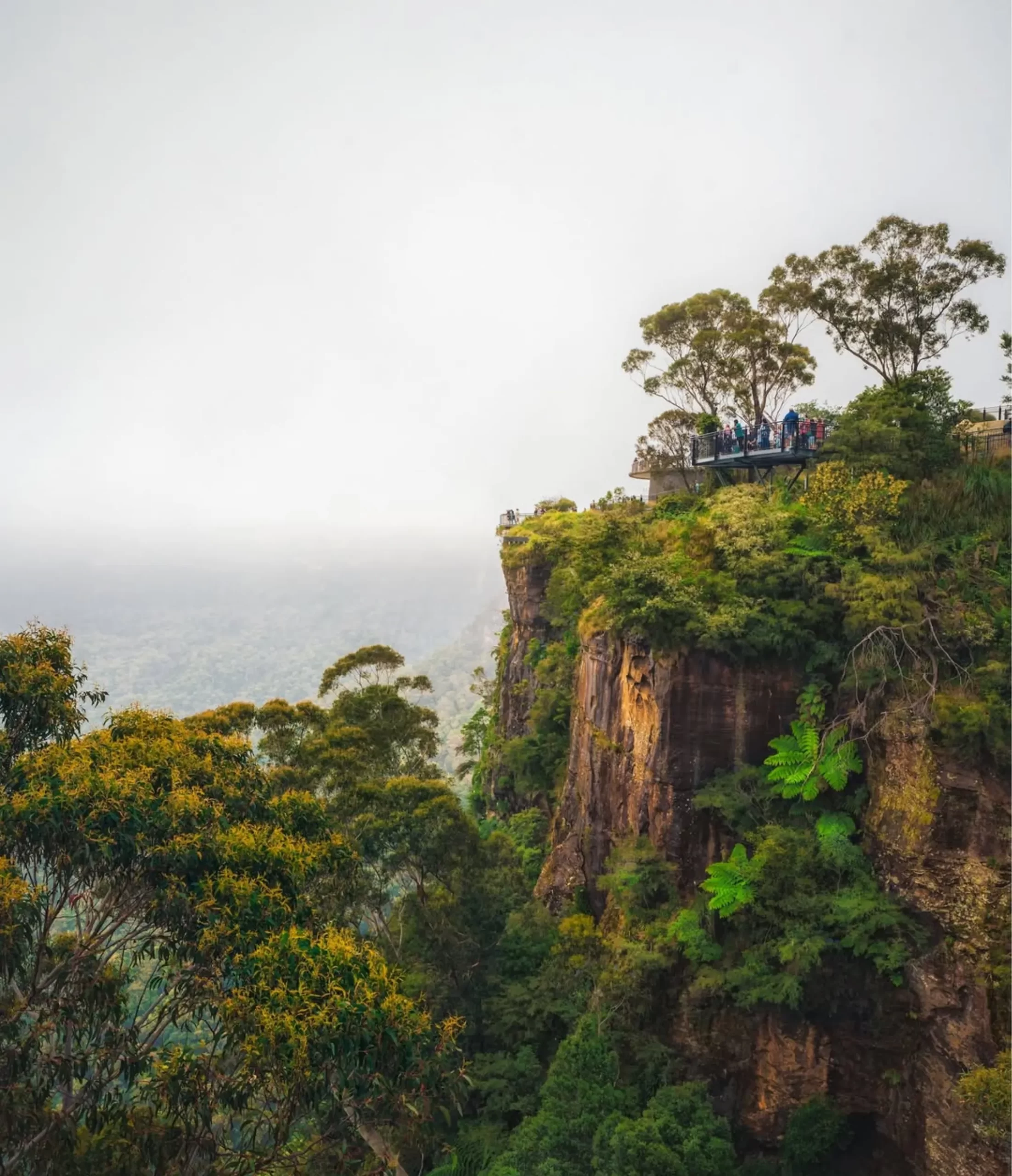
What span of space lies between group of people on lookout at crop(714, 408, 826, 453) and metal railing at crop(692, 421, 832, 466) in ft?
0.04

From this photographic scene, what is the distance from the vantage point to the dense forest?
27.2ft

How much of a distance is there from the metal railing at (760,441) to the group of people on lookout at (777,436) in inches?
0.5

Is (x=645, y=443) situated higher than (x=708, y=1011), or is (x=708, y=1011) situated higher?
(x=645, y=443)

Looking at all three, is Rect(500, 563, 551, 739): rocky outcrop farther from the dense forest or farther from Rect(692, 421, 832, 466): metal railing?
Rect(692, 421, 832, 466): metal railing

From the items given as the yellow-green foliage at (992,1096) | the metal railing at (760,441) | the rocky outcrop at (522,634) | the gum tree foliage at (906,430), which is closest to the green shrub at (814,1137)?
the yellow-green foliage at (992,1096)

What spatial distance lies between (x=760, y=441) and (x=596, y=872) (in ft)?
41.9

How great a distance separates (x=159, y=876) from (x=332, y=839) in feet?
9.71

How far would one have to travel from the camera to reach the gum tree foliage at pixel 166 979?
7676mm

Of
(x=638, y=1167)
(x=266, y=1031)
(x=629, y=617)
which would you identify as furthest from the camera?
(x=629, y=617)

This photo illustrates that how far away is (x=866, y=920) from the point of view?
13.2 meters

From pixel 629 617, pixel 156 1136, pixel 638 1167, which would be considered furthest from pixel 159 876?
pixel 629 617

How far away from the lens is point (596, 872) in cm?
2003

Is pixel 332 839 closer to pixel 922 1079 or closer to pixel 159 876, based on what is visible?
pixel 159 876

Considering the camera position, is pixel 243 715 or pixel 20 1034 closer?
pixel 20 1034
